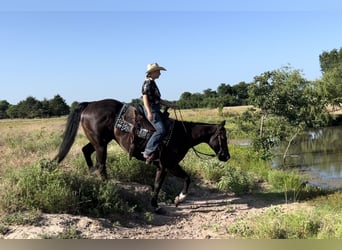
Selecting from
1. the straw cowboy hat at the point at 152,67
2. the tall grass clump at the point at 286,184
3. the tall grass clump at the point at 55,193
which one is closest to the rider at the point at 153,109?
the straw cowboy hat at the point at 152,67

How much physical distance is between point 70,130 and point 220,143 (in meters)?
3.43

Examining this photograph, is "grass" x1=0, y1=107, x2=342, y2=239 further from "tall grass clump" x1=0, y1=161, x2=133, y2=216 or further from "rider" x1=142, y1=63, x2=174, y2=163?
"rider" x1=142, y1=63, x2=174, y2=163

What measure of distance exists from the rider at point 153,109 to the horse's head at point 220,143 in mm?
1324

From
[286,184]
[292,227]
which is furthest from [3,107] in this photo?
[292,227]

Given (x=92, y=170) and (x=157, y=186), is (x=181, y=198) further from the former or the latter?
(x=92, y=170)

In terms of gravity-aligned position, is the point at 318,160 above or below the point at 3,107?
below

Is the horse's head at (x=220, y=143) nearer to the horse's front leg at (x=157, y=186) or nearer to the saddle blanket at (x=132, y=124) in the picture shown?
the saddle blanket at (x=132, y=124)

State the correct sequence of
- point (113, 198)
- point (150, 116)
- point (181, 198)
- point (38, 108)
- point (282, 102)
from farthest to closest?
point (38, 108)
point (282, 102)
point (181, 198)
point (150, 116)
point (113, 198)

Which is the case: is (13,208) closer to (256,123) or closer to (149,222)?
(149,222)

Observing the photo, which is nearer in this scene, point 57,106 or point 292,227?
point 292,227

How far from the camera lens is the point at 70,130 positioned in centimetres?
826

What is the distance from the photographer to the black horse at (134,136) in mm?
7883

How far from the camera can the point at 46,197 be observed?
613cm

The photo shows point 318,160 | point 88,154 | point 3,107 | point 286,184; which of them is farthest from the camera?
point 3,107
